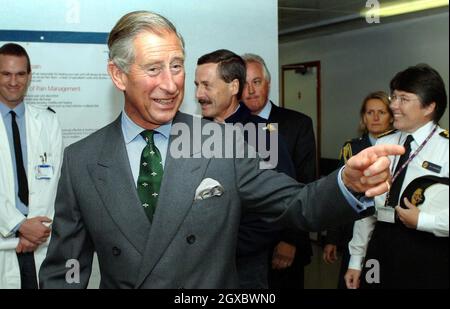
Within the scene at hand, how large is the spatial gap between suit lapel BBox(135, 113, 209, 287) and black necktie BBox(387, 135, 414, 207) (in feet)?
1.23

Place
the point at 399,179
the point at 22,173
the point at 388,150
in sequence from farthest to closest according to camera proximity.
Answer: the point at 22,173 < the point at 399,179 < the point at 388,150

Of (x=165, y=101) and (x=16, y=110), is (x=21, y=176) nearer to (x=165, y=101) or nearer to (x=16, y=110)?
(x=16, y=110)

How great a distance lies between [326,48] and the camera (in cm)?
107

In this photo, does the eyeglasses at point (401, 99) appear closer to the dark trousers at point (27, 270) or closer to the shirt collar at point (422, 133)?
the shirt collar at point (422, 133)

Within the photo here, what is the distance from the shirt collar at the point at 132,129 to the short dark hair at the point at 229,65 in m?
0.22

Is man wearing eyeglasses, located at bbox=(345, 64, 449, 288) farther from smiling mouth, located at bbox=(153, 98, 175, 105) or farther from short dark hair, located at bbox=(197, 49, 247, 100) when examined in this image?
smiling mouth, located at bbox=(153, 98, 175, 105)

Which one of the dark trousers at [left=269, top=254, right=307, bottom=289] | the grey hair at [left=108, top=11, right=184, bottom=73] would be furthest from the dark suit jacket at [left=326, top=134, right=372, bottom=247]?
the grey hair at [left=108, top=11, right=184, bottom=73]

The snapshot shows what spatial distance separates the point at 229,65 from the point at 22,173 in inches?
21.7

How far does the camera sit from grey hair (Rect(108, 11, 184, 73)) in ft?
2.77

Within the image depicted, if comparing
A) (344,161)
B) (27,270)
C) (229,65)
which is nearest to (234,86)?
(229,65)

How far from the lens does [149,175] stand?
888mm

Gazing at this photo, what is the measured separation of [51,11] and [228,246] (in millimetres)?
707
